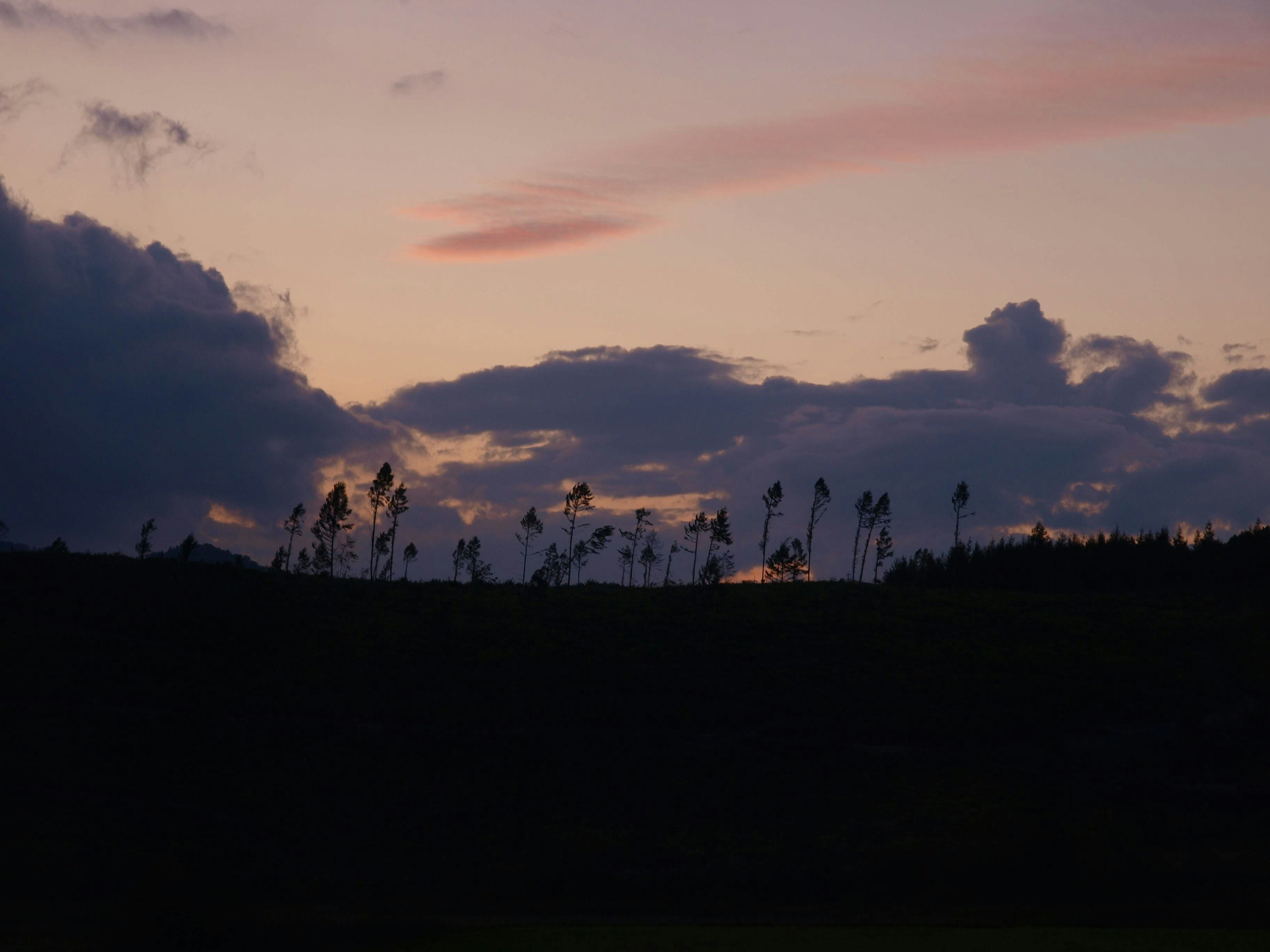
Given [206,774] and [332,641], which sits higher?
[332,641]

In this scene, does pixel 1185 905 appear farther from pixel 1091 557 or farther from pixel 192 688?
pixel 1091 557

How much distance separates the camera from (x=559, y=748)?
51.6m

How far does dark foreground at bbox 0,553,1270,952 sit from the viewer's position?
33.5m

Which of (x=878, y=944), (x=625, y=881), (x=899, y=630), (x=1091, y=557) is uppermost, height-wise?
(x=1091, y=557)

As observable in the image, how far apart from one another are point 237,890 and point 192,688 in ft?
76.7

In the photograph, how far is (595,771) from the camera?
4944cm

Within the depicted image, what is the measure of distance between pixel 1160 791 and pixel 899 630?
2688 cm

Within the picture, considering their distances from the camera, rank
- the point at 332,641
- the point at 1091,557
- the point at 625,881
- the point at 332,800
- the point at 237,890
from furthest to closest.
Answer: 1. the point at 1091,557
2. the point at 332,641
3. the point at 332,800
4. the point at 625,881
5. the point at 237,890

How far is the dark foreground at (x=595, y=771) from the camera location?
110ft

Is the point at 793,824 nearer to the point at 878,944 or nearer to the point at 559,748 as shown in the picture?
the point at 559,748

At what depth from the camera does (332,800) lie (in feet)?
146

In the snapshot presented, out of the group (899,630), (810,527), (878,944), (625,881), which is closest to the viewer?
(878,944)

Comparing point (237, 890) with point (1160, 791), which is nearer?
point (237, 890)

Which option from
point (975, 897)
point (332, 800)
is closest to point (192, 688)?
point (332, 800)
